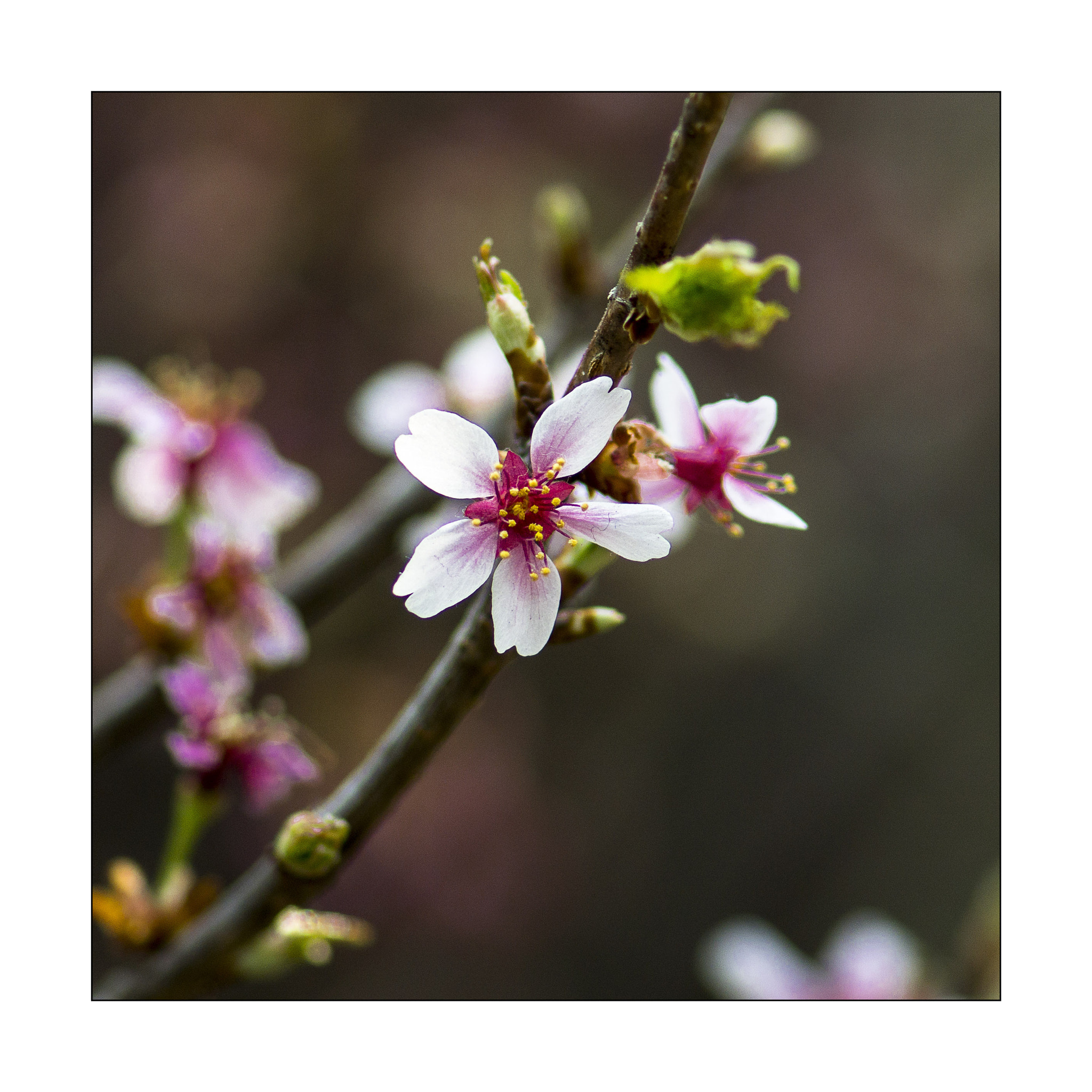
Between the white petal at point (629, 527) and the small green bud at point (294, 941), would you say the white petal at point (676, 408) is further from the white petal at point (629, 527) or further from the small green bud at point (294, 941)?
Result: the small green bud at point (294, 941)

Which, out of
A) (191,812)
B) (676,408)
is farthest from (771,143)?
→ (191,812)

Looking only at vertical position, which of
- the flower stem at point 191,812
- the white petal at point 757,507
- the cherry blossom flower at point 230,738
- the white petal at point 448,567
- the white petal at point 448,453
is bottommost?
the flower stem at point 191,812

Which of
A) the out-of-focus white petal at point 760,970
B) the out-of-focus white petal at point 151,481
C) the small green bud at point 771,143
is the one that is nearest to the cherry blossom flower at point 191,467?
the out-of-focus white petal at point 151,481

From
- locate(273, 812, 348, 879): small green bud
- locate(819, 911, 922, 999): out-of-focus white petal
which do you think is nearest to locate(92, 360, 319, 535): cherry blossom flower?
locate(273, 812, 348, 879): small green bud

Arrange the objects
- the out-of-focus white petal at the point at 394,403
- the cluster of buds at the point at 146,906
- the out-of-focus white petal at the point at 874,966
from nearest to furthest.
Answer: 1. the cluster of buds at the point at 146,906
2. the out-of-focus white petal at the point at 394,403
3. the out-of-focus white petal at the point at 874,966

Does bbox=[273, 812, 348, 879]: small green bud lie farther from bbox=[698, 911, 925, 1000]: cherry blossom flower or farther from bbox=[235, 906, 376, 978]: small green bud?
bbox=[698, 911, 925, 1000]: cherry blossom flower

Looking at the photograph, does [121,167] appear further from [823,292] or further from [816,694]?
[816,694]
